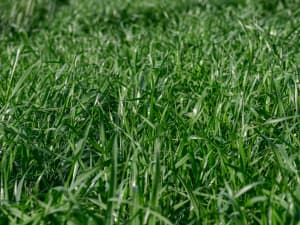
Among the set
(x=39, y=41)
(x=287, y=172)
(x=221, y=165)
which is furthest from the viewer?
(x=39, y=41)

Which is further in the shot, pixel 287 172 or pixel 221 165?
pixel 221 165

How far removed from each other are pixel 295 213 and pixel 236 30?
2.54 metres

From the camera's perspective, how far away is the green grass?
6.79ft

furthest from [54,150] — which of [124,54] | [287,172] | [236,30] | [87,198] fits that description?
[236,30]

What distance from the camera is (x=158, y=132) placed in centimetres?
231

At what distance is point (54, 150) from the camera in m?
2.71

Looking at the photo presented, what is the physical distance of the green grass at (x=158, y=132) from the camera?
2070mm

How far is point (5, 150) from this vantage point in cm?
248

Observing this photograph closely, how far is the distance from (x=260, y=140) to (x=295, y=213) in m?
0.68

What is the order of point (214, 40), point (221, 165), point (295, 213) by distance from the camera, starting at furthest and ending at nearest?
point (214, 40), point (221, 165), point (295, 213)

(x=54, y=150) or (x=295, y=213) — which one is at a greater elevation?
(x=295, y=213)

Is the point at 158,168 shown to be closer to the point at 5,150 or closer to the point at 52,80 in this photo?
the point at 5,150

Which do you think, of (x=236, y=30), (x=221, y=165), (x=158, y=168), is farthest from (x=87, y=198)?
(x=236, y=30)

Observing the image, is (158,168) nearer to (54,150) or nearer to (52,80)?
(54,150)
